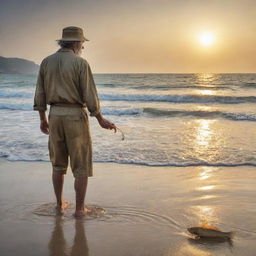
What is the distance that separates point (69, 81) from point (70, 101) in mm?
184

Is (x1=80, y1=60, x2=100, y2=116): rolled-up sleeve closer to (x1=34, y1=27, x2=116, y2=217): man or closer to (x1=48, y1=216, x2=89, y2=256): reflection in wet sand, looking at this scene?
(x1=34, y1=27, x2=116, y2=217): man

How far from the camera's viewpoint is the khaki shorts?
396cm

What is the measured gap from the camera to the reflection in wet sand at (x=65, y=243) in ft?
10.9

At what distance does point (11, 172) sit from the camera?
243 inches

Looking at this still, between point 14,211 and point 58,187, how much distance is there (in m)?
0.55

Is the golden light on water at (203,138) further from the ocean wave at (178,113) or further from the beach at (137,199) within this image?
the ocean wave at (178,113)

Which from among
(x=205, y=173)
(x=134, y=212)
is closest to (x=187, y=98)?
(x=205, y=173)

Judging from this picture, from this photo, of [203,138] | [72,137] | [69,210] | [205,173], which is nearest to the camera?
[72,137]

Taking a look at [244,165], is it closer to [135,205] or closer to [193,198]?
[193,198]

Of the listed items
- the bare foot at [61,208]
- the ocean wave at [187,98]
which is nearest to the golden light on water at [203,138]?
the bare foot at [61,208]

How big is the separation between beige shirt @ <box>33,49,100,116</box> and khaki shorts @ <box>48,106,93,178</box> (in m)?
0.10

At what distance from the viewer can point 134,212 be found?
435 centimetres

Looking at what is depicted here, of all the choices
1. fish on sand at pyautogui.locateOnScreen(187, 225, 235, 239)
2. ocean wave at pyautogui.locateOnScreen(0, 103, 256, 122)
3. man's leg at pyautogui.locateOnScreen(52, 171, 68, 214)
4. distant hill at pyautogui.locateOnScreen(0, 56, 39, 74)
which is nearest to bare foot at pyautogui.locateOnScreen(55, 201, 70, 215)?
man's leg at pyautogui.locateOnScreen(52, 171, 68, 214)

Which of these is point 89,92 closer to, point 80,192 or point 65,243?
point 80,192
